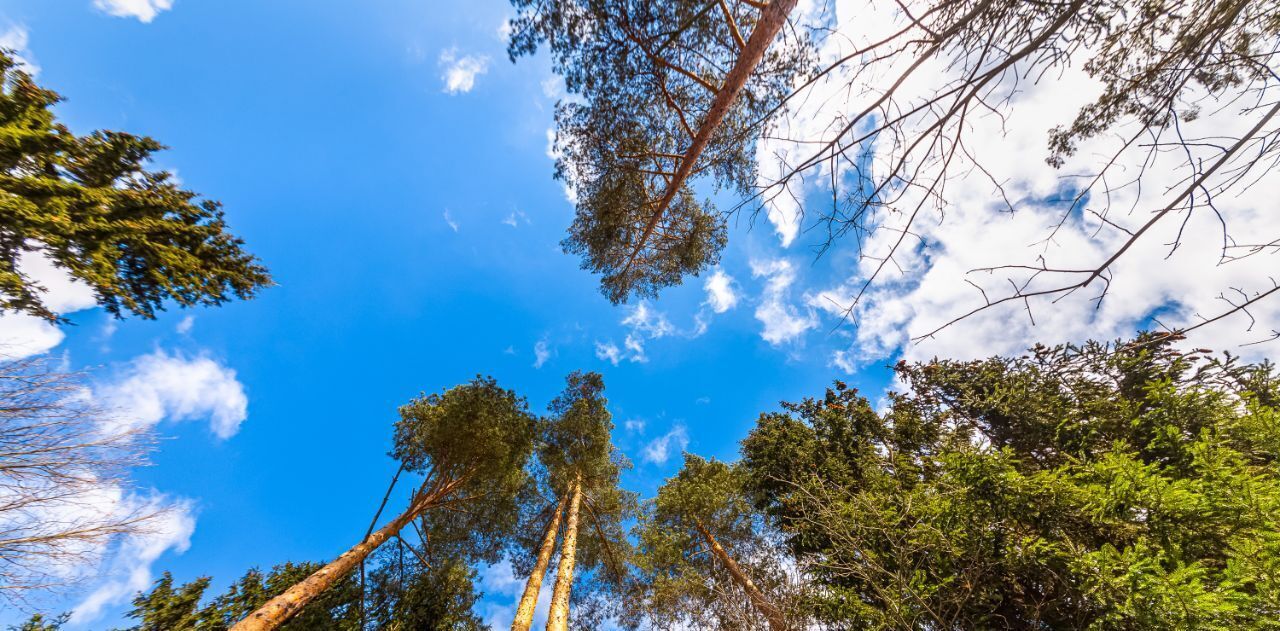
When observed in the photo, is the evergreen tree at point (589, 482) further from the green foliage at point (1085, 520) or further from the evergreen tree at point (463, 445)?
the green foliage at point (1085, 520)

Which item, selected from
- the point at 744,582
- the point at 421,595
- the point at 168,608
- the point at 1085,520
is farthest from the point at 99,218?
the point at 1085,520

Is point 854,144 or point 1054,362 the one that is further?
point 1054,362

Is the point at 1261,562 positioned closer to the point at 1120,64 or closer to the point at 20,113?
the point at 1120,64

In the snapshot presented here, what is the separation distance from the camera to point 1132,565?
3373mm

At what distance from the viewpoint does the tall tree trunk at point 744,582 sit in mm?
4897

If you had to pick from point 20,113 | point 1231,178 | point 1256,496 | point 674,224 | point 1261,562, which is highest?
point 674,224

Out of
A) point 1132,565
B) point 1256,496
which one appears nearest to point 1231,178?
point 1132,565

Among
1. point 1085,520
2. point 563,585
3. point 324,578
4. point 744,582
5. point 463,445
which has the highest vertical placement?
point 463,445

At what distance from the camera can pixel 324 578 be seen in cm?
627

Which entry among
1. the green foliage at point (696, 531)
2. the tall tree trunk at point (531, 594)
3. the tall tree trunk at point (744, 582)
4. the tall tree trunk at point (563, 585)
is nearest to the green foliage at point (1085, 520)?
the tall tree trunk at point (744, 582)

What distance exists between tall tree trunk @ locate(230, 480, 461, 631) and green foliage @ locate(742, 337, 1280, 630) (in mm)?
7763

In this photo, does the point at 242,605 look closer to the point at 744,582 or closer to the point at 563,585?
the point at 563,585

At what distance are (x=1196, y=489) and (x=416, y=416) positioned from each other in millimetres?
13500

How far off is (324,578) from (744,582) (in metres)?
7.67
